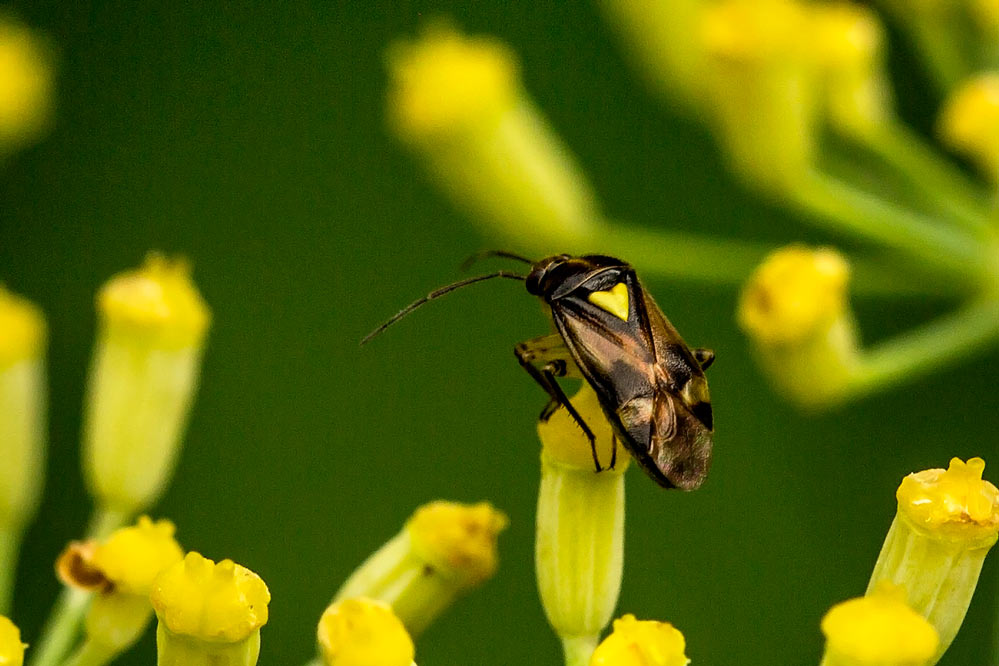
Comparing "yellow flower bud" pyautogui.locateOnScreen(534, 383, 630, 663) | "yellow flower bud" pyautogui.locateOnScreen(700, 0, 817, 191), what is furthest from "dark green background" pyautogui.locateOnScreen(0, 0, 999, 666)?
"yellow flower bud" pyautogui.locateOnScreen(534, 383, 630, 663)

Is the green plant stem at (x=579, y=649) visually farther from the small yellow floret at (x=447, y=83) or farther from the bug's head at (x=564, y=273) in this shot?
the small yellow floret at (x=447, y=83)

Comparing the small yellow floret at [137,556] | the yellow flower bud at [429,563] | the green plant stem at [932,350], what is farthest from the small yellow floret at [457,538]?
the green plant stem at [932,350]

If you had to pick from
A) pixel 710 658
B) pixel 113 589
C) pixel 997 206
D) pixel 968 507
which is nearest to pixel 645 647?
pixel 968 507

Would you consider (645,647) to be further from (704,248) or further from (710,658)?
(710,658)

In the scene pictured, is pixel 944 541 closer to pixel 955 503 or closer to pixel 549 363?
pixel 955 503

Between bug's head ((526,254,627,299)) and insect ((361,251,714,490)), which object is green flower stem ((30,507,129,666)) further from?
bug's head ((526,254,627,299))
